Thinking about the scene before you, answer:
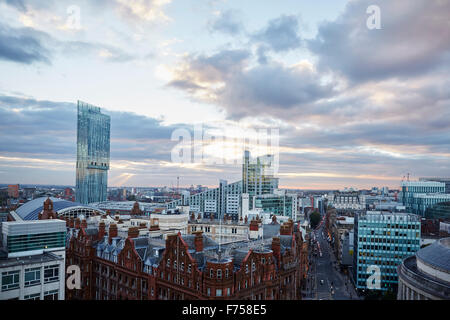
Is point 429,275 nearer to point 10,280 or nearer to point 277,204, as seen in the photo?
point 10,280

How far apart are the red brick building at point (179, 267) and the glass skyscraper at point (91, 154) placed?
386 feet

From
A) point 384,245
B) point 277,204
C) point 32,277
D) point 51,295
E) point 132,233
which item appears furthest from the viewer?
point 277,204

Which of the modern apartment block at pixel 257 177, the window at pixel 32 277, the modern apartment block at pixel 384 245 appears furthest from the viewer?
the modern apartment block at pixel 257 177

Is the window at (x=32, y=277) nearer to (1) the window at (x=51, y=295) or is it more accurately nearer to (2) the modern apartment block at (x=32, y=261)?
(2) the modern apartment block at (x=32, y=261)

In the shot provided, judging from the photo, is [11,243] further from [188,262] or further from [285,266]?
[285,266]

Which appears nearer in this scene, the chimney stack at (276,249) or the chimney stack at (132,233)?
the chimney stack at (276,249)

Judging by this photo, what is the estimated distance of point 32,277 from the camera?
25328 mm

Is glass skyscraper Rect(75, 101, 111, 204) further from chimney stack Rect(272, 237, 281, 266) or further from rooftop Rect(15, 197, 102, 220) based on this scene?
chimney stack Rect(272, 237, 281, 266)

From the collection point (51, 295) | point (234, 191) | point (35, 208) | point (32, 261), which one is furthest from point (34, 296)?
point (234, 191)

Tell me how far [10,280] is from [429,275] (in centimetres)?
3327

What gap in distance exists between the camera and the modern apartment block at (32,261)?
24172 millimetres

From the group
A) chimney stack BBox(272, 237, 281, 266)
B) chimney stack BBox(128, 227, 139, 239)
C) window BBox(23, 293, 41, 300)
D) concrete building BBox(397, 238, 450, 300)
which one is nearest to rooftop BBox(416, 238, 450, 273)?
concrete building BBox(397, 238, 450, 300)

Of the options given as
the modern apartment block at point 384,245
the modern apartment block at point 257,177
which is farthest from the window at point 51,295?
the modern apartment block at point 257,177
